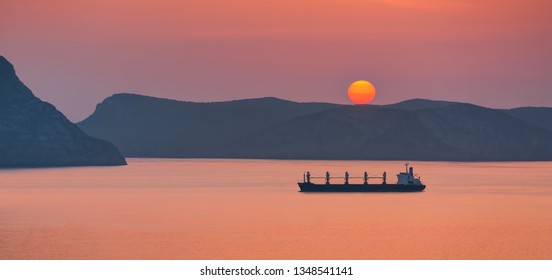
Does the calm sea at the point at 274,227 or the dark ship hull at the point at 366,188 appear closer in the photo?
the calm sea at the point at 274,227

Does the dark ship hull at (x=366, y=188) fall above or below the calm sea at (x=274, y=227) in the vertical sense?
above

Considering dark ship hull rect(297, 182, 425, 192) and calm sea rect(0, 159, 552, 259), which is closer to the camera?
calm sea rect(0, 159, 552, 259)

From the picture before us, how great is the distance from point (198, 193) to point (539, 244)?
85.0 m

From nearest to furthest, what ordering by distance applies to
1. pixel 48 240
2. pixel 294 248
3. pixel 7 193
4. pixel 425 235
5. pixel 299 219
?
pixel 294 248 < pixel 48 240 < pixel 425 235 < pixel 299 219 < pixel 7 193

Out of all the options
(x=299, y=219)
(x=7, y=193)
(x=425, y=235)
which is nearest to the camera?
(x=425, y=235)

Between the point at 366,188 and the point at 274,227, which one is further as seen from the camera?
the point at 366,188

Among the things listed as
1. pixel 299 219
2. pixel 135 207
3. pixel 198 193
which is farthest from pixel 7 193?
pixel 299 219

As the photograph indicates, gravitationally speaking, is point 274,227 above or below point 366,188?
below

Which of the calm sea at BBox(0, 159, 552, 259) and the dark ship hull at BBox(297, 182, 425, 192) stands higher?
the dark ship hull at BBox(297, 182, 425, 192)
